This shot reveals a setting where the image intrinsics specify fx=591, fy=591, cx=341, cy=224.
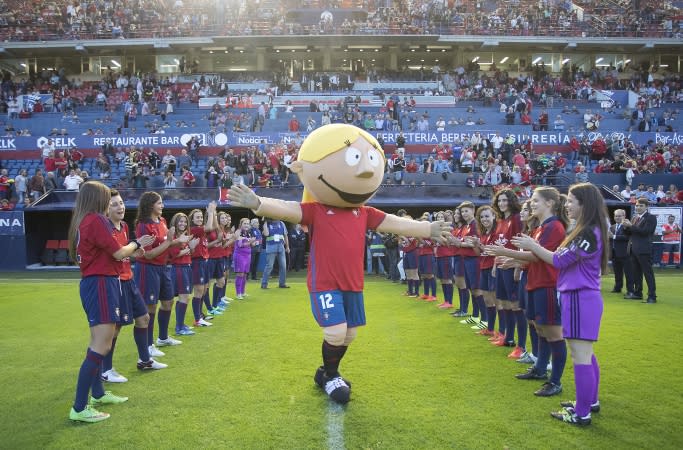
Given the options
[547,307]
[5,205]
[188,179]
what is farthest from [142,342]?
[5,205]

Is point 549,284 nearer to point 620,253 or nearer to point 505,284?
point 505,284

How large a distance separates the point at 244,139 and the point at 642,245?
686 inches

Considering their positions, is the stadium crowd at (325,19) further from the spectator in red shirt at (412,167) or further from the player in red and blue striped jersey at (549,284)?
the player in red and blue striped jersey at (549,284)

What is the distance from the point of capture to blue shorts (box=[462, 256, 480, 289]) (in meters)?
10.0

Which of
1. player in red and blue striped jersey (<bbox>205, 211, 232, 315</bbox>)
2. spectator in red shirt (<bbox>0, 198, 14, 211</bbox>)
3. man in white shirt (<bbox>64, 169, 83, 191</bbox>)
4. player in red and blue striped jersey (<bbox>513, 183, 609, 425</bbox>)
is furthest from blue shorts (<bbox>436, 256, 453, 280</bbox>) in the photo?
spectator in red shirt (<bbox>0, 198, 14, 211</bbox>)

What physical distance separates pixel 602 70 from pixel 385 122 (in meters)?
21.5

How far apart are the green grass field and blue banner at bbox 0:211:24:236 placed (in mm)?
12450

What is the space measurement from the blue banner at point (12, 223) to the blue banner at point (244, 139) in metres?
5.90

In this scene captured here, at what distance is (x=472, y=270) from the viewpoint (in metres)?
10.2

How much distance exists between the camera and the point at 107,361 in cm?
671

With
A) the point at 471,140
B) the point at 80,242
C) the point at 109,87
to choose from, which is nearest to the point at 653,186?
the point at 471,140

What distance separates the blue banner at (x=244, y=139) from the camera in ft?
84.8

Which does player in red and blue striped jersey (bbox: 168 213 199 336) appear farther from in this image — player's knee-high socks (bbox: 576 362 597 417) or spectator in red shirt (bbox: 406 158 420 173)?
spectator in red shirt (bbox: 406 158 420 173)

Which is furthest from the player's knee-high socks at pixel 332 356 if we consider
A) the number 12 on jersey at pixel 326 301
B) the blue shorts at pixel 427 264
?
the blue shorts at pixel 427 264
